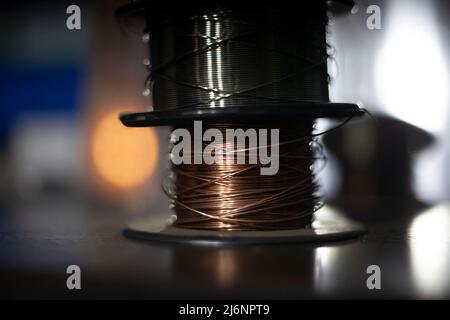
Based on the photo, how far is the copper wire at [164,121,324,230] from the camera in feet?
6.78

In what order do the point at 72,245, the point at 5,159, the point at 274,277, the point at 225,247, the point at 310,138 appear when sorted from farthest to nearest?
1. the point at 5,159
2. the point at 310,138
3. the point at 72,245
4. the point at 225,247
5. the point at 274,277

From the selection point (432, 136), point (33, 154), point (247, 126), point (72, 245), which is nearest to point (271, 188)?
point (247, 126)

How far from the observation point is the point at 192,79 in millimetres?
2074

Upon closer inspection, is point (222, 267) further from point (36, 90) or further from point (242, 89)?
point (36, 90)

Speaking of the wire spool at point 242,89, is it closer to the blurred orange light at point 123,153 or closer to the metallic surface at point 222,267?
the metallic surface at point 222,267

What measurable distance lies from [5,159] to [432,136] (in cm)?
209

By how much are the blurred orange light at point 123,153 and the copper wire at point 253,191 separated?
4.78ft

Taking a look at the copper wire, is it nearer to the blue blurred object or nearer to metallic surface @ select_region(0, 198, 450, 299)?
metallic surface @ select_region(0, 198, 450, 299)

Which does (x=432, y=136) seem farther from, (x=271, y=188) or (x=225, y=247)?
(x=225, y=247)

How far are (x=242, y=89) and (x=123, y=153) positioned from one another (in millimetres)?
1689

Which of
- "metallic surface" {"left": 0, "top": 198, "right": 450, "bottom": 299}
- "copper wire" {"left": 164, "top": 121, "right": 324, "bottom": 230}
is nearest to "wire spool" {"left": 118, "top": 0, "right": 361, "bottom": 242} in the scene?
"copper wire" {"left": 164, "top": 121, "right": 324, "bottom": 230}

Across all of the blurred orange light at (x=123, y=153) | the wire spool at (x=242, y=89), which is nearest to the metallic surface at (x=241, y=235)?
the wire spool at (x=242, y=89)

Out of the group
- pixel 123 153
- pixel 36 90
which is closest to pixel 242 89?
pixel 123 153

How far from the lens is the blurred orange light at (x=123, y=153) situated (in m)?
3.59
